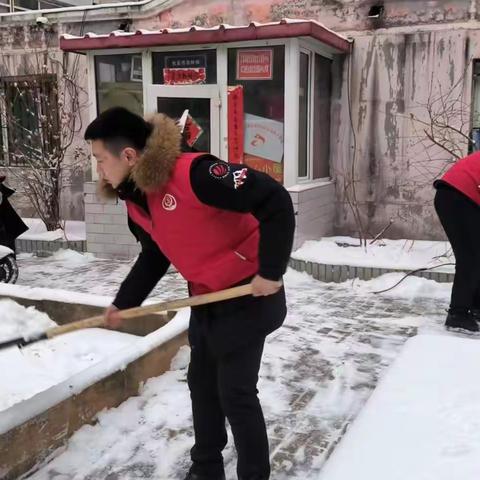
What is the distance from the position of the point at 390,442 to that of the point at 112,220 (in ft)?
19.2

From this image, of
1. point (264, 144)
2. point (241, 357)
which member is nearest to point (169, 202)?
point (241, 357)

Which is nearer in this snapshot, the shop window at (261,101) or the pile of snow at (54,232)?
the shop window at (261,101)

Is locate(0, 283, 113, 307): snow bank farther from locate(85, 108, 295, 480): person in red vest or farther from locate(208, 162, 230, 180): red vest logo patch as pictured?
locate(208, 162, 230, 180): red vest logo patch

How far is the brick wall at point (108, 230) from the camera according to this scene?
24.6 feet

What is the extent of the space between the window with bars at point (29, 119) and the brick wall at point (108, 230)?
1238 mm

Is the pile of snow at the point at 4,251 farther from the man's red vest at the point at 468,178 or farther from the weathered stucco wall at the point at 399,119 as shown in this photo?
the weathered stucco wall at the point at 399,119

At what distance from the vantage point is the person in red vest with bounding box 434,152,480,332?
432 centimetres

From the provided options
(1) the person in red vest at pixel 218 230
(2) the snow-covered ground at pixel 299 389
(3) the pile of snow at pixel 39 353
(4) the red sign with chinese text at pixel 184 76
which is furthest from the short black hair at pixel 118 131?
(4) the red sign with chinese text at pixel 184 76

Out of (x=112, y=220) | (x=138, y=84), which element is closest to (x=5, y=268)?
(x=112, y=220)

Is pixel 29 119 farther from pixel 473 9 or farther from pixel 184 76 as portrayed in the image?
pixel 473 9

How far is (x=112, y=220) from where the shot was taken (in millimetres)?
7523

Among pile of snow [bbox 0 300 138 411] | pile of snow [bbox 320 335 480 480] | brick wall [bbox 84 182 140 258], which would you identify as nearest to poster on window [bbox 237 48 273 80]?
brick wall [bbox 84 182 140 258]

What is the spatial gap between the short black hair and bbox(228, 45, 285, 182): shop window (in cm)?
489

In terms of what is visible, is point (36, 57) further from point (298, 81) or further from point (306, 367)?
point (306, 367)
